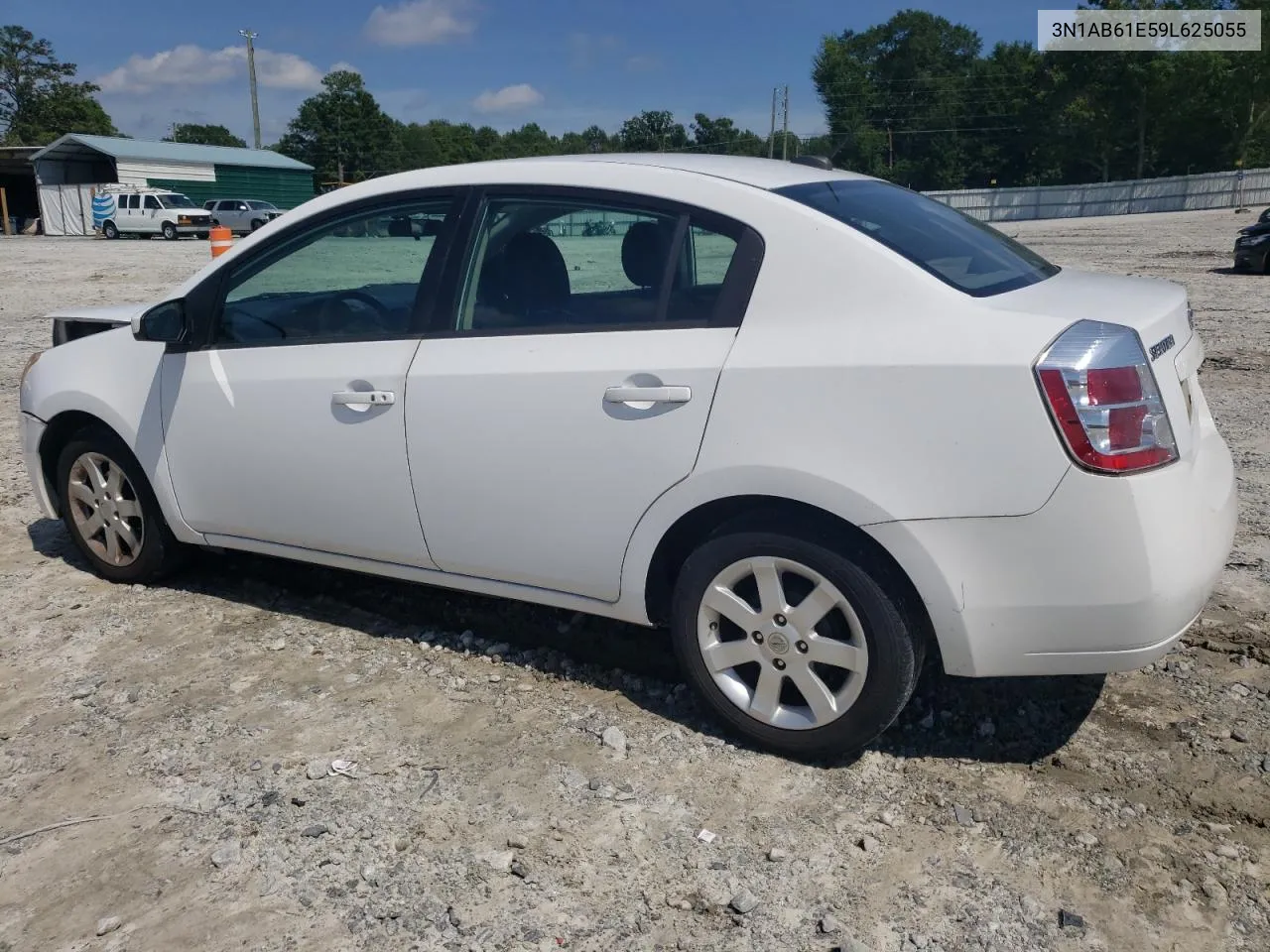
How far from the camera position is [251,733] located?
345cm

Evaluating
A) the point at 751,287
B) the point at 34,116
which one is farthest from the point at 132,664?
the point at 34,116

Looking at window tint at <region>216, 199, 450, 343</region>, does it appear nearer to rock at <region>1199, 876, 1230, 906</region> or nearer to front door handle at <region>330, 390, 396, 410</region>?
front door handle at <region>330, 390, 396, 410</region>

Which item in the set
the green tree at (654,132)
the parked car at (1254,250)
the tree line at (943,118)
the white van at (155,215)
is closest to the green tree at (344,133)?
the tree line at (943,118)

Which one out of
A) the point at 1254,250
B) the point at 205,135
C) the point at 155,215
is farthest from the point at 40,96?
the point at 1254,250

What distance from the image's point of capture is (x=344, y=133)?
84.0 meters

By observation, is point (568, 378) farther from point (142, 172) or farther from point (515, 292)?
point (142, 172)

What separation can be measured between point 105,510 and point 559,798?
9.27ft

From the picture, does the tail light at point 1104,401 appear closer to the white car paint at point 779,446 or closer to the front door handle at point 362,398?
the white car paint at point 779,446

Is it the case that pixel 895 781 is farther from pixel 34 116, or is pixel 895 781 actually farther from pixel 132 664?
pixel 34 116

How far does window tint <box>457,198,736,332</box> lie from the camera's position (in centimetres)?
319

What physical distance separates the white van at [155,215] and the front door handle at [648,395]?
139 ft

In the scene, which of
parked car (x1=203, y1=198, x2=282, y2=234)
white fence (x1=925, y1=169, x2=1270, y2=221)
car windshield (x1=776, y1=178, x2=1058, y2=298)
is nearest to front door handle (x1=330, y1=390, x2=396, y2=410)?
car windshield (x1=776, y1=178, x2=1058, y2=298)

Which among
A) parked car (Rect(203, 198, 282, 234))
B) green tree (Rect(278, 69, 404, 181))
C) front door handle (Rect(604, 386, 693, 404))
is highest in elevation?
green tree (Rect(278, 69, 404, 181))

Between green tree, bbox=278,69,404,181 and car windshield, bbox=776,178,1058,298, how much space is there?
83797mm
